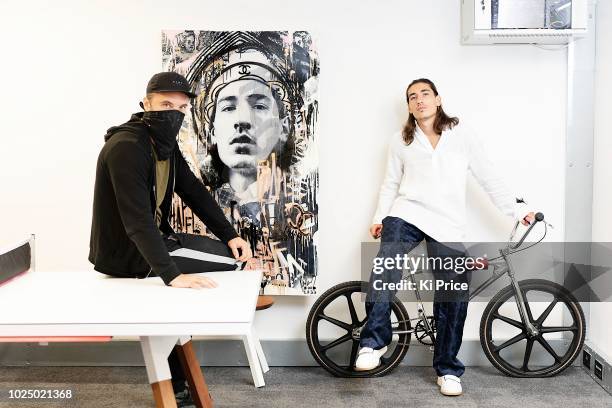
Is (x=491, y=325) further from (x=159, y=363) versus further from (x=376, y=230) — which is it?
(x=159, y=363)

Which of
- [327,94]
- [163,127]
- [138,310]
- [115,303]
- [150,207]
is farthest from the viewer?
[327,94]

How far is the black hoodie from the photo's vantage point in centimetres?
247

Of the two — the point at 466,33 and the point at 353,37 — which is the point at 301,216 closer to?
the point at 353,37

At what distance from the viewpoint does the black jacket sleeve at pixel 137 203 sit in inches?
96.6

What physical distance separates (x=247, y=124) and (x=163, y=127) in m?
0.86

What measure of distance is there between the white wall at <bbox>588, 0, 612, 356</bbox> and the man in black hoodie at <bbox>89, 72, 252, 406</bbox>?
1.85 metres

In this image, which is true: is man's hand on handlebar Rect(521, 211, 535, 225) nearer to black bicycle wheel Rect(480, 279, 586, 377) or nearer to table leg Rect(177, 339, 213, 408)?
black bicycle wheel Rect(480, 279, 586, 377)

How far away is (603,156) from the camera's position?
11.4 feet

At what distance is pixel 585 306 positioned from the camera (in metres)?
3.68

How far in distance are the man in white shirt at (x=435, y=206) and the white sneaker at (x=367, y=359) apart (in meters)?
0.02

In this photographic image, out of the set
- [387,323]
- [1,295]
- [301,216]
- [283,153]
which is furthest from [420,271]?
[1,295]

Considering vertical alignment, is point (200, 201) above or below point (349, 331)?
above

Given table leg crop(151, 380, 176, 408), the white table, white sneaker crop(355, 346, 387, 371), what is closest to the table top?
the white table

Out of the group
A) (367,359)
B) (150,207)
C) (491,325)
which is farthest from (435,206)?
(150,207)
